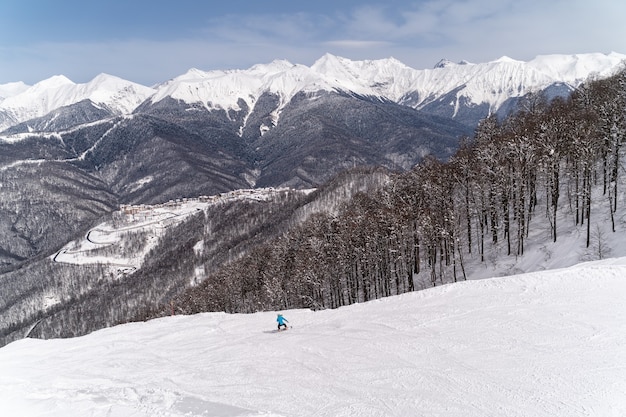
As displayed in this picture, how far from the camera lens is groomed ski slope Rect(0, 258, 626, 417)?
15477mm

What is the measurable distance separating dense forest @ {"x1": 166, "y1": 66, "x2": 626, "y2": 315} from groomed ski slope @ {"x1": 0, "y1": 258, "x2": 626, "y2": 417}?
869 inches

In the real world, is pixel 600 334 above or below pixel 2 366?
above

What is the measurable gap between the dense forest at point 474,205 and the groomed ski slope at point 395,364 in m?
22.1

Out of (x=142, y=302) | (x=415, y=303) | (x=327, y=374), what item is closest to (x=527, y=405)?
(x=327, y=374)

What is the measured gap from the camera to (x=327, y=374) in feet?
65.8

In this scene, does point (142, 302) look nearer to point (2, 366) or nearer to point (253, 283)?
point (253, 283)

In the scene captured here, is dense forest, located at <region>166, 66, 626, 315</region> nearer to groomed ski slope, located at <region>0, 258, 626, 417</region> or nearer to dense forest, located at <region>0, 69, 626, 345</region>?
dense forest, located at <region>0, 69, 626, 345</region>

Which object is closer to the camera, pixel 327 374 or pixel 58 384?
pixel 327 374

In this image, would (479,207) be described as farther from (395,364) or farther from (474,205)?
(395,364)

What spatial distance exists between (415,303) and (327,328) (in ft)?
24.3

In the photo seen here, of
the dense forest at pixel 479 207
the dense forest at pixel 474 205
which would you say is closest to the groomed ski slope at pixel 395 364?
the dense forest at pixel 474 205

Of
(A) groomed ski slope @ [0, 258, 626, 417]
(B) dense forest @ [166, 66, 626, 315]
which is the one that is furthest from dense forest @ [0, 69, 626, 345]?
(A) groomed ski slope @ [0, 258, 626, 417]

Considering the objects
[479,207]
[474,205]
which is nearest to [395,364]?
[474,205]

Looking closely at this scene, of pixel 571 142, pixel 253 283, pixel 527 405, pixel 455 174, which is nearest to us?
pixel 527 405
